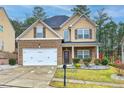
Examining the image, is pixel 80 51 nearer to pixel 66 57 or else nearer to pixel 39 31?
pixel 66 57

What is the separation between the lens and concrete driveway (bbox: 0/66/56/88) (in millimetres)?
13220

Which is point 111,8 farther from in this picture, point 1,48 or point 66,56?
point 1,48

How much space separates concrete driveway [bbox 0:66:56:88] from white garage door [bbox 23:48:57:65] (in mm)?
344

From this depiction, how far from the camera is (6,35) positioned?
1717 centimetres

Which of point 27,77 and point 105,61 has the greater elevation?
point 105,61

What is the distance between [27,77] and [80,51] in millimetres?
2716

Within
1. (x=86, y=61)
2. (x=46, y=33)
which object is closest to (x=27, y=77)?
(x=86, y=61)

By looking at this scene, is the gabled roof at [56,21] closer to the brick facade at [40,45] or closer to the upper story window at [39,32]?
the upper story window at [39,32]

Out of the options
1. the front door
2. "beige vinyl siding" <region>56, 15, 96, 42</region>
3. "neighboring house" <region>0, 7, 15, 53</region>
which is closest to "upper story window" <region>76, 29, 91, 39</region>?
"beige vinyl siding" <region>56, 15, 96, 42</region>

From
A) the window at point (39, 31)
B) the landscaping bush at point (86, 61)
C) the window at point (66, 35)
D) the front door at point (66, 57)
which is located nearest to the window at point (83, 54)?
the landscaping bush at point (86, 61)

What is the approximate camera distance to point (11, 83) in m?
13.4

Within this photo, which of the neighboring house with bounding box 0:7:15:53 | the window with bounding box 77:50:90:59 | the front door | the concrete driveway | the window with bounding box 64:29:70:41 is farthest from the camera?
the window with bounding box 64:29:70:41

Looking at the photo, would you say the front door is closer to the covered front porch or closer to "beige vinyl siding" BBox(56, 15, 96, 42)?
the covered front porch
